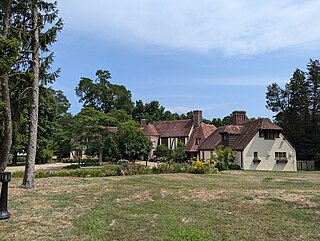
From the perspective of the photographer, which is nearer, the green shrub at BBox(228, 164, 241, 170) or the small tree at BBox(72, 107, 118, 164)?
the green shrub at BBox(228, 164, 241, 170)

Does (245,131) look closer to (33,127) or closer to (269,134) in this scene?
(269,134)

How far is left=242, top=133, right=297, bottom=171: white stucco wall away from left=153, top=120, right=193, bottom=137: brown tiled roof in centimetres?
1689

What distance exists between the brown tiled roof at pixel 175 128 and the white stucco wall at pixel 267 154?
16.9m

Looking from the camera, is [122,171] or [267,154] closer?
[122,171]

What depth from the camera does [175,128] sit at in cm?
4859

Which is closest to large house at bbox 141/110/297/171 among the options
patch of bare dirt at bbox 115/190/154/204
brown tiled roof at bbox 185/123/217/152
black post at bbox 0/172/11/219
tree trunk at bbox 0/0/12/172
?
brown tiled roof at bbox 185/123/217/152

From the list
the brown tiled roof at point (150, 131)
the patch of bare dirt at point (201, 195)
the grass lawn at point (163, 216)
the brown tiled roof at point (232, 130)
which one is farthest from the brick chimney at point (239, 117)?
the patch of bare dirt at point (201, 195)

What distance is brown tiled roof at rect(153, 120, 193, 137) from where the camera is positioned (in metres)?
46.4

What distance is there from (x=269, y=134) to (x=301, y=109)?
1337 cm

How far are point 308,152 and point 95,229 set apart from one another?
36.7 meters

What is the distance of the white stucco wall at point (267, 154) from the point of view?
95.0 feet

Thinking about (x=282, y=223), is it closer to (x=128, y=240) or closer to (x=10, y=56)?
(x=128, y=240)

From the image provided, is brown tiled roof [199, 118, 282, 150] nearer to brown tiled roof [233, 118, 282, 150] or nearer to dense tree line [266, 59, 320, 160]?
brown tiled roof [233, 118, 282, 150]

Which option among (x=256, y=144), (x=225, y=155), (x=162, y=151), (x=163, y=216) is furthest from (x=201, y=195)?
(x=162, y=151)
